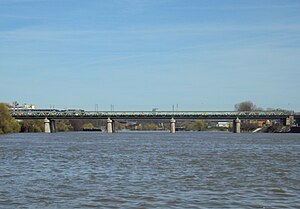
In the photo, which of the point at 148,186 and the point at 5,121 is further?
the point at 5,121

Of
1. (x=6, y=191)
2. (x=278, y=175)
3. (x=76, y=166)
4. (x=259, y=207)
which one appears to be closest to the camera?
(x=259, y=207)

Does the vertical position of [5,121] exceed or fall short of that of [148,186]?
it exceeds it

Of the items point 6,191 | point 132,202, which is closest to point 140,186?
point 132,202

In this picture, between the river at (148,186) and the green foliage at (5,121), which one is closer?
the river at (148,186)

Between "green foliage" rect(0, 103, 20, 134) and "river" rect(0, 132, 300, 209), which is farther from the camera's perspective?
"green foliage" rect(0, 103, 20, 134)

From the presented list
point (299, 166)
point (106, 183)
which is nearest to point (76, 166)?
point (106, 183)

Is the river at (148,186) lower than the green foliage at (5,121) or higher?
lower

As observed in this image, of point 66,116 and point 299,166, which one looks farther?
point 66,116

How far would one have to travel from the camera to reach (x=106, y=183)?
29.7 meters

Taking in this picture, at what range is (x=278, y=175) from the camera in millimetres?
35031

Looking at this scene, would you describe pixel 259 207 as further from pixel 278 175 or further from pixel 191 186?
pixel 278 175

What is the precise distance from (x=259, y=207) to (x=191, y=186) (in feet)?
21.3

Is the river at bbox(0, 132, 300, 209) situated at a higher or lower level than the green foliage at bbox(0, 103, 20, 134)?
lower

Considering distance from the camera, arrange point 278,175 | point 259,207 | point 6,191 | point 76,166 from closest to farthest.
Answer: point 259,207, point 6,191, point 278,175, point 76,166
